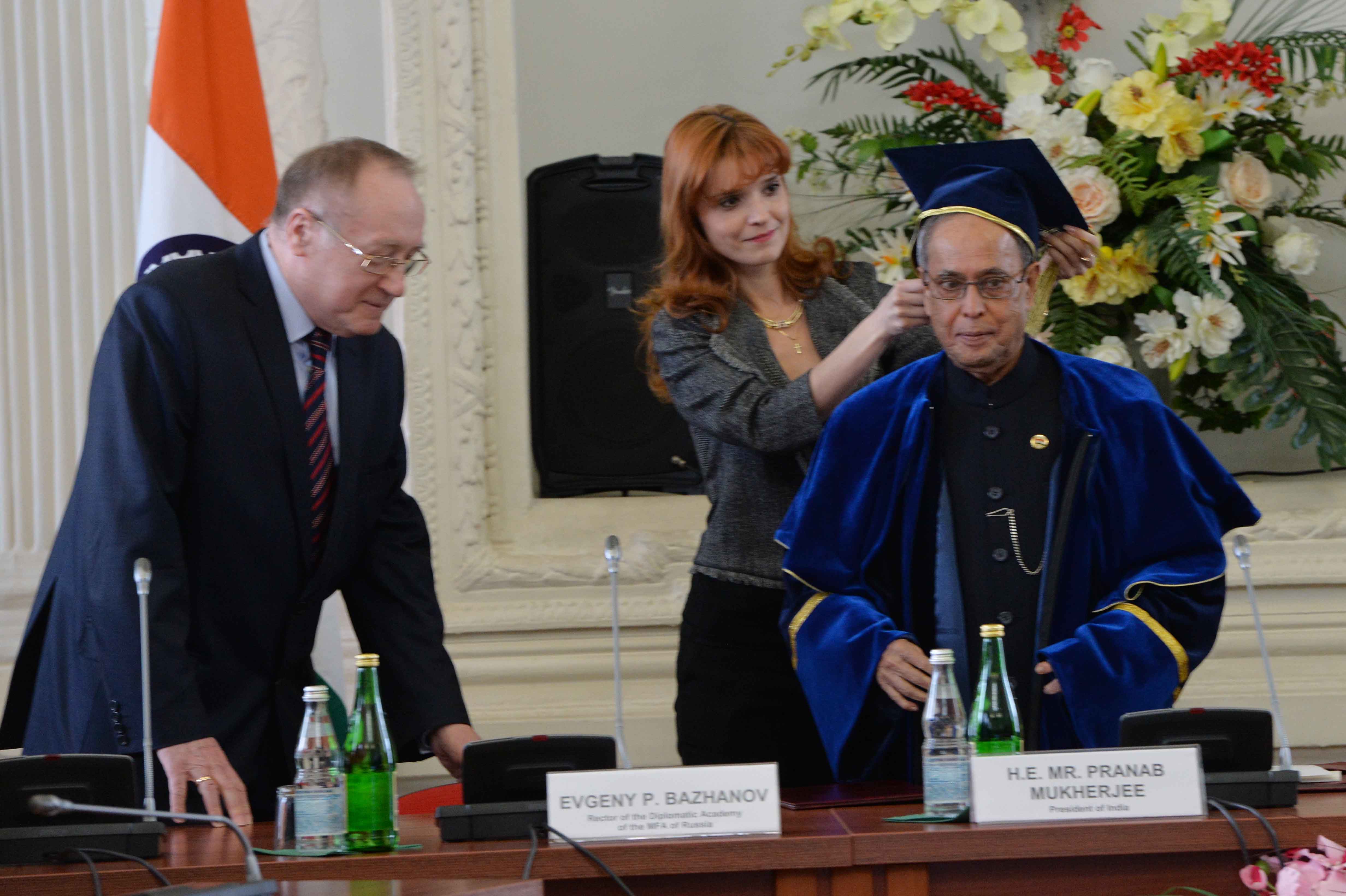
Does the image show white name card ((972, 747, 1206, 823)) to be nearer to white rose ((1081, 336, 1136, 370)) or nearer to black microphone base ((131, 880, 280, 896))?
black microphone base ((131, 880, 280, 896))

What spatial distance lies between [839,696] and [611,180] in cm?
209

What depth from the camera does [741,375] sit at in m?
2.42

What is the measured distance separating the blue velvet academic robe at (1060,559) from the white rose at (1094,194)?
33.9 inches

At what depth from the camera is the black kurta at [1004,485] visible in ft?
7.04

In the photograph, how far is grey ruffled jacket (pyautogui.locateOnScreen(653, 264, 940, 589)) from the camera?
2391 mm

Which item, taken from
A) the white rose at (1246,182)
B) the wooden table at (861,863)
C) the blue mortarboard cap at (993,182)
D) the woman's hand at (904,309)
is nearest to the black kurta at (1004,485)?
the woman's hand at (904,309)

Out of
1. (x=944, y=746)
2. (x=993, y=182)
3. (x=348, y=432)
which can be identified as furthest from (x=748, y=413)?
(x=944, y=746)

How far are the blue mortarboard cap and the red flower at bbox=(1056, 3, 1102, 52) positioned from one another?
1.25m

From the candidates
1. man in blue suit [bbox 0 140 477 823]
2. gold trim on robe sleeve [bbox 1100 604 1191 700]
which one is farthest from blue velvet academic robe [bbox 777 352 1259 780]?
man in blue suit [bbox 0 140 477 823]

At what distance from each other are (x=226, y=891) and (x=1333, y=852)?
3.42ft

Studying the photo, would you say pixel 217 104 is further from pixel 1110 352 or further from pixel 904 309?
pixel 1110 352

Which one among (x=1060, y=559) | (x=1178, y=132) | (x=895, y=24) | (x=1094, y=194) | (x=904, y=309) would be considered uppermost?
Answer: (x=895, y=24)

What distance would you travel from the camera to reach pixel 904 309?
2.24m

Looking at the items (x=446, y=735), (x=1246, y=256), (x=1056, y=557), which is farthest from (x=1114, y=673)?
(x=1246, y=256)
